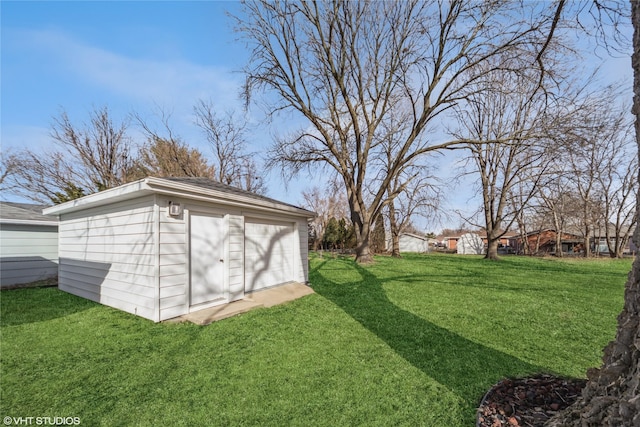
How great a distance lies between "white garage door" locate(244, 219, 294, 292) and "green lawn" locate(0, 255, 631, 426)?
1.34 metres

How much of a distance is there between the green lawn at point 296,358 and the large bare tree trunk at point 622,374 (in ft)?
3.05

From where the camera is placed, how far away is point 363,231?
1188 cm

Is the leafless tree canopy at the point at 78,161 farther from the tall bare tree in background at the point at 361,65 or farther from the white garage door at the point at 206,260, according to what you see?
the white garage door at the point at 206,260

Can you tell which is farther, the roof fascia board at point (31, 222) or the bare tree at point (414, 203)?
the bare tree at point (414, 203)

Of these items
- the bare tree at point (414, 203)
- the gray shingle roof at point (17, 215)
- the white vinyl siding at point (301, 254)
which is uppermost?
the bare tree at point (414, 203)

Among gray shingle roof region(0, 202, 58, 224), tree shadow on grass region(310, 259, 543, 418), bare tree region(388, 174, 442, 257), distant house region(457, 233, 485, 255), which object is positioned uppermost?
bare tree region(388, 174, 442, 257)

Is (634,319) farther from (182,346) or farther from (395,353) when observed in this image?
(182,346)

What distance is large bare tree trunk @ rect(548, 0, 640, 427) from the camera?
1.27 meters

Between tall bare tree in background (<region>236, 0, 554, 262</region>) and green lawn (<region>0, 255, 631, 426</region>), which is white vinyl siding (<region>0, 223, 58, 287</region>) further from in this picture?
tall bare tree in background (<region>236, 0, 554, 262</region>)

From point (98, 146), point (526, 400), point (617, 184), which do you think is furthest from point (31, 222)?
point (617, 184)

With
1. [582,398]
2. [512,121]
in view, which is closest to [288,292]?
[582,398]

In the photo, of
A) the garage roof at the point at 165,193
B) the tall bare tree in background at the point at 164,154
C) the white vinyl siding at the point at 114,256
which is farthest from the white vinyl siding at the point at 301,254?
the tall bare tree in background at the point at 164,154

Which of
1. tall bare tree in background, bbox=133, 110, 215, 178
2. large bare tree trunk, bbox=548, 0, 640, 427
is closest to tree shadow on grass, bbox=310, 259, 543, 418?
large bare tree trunk, bbox=548, 0, 640, 427

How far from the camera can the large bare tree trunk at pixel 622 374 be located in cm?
127
